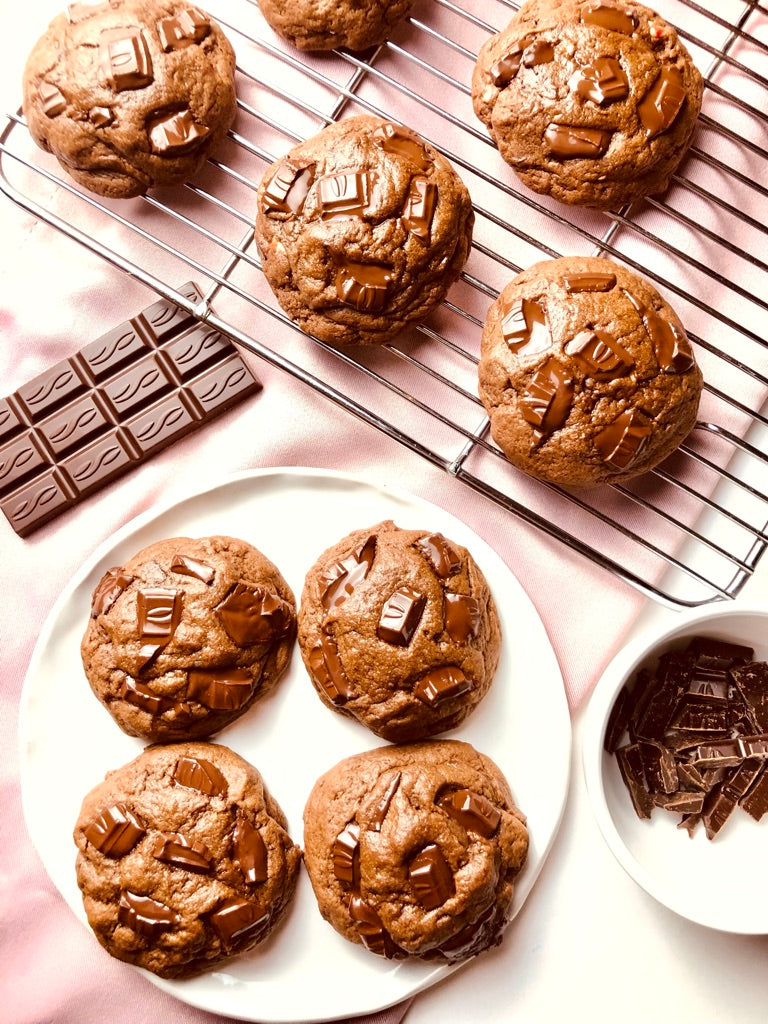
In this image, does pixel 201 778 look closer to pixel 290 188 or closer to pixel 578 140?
pixel 290 188

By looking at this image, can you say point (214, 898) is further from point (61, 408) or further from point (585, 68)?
point (585, 68)

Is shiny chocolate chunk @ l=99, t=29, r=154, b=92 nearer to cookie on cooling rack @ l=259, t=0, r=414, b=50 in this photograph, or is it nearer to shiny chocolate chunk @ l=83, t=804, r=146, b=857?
cookie on cooling rack @ l=259, t=0, r=414, b=50

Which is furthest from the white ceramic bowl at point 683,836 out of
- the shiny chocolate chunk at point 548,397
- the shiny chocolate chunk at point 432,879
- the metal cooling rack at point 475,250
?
the shiny chocolate chunk at point 548,397

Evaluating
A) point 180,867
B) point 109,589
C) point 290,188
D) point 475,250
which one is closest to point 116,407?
point 109,589

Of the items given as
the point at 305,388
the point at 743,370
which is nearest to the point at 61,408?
the point at 305,388

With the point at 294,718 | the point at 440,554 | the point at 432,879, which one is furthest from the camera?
the point at 294,718

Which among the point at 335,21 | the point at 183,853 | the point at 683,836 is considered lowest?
the point at 183,853

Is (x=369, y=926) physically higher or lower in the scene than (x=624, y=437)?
lower

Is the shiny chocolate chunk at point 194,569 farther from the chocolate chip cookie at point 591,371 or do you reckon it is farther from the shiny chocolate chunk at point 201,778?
the chocolate chip cookie at point 591,371

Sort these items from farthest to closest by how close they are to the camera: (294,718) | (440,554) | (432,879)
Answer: (294,718) < (440,554) < (432,879)
